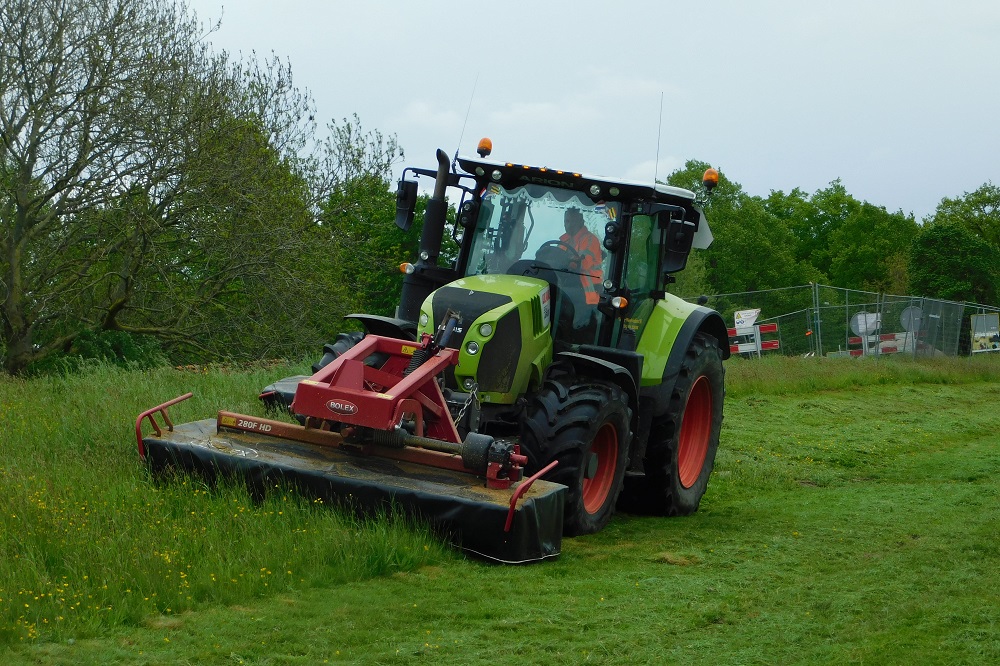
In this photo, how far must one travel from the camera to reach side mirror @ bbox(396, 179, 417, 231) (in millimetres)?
8656

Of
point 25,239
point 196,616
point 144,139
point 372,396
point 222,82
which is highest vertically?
point 222,82

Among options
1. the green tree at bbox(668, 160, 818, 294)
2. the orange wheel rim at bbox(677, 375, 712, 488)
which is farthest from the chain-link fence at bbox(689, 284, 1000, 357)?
the green tree at bbox(668, 160, 818, 294)

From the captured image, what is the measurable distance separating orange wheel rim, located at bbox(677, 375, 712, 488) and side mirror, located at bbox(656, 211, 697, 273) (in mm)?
1385

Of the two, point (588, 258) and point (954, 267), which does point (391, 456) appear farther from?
point (954, 267)

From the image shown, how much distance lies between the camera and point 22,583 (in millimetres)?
5473

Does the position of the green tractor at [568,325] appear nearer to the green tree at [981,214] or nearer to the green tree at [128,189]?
the green tree at [128,189]

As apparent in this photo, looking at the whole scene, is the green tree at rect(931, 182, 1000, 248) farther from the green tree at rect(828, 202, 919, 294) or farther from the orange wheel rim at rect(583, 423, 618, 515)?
the orange wheel rim at rect(583, 423, 618, 515)

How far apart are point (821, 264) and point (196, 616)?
228 ft

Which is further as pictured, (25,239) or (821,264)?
(821,264)

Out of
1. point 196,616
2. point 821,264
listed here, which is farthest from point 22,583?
point 821,264

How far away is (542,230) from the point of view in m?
8.67

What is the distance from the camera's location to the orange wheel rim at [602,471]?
795 cm

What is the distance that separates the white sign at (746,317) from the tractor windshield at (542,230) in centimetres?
2034

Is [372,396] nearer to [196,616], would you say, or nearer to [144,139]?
[196,616]
